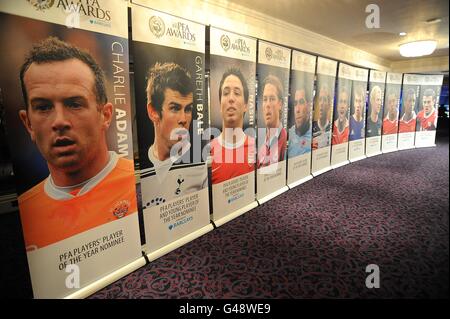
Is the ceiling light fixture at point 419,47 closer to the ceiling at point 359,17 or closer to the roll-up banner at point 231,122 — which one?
the ceiling at point 359,17

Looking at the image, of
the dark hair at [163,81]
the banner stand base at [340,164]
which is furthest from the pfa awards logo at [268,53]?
the banner stand base at [340,164]

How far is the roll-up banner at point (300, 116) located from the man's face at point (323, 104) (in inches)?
16.3

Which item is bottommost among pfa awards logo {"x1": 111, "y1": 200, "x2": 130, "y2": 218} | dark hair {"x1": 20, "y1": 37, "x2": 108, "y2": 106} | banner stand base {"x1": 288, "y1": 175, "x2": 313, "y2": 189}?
banner stand base {"x1": 288, "y1": 175, "x2": 313, "y2": 189}

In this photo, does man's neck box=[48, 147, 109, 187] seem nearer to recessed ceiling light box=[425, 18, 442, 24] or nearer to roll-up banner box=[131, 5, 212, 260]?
roll-up banner box=[131, 5, 212, 260]

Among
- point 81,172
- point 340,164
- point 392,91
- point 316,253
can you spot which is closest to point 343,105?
point 340,164

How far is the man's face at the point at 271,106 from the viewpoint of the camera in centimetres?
379

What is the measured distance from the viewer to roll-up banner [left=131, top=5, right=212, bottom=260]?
233 centimetres

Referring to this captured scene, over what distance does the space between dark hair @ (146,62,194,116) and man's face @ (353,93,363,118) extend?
16.6 feet

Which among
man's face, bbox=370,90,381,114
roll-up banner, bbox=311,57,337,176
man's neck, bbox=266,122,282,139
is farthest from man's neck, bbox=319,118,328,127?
man's face, bbox=370,90,381,114

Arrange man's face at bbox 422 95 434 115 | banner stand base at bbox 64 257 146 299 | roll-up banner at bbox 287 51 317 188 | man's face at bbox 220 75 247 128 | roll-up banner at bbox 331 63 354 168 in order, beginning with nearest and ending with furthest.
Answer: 1. banner stand base at bbox 64 257 146 299
2. man's face at bbox 220 75 247 128
3. roll-up banner at bbox 287 51 317 188
4. roll-up banner at bbox 331 63 354 168
5. man's face at bbox 422 95 434 115

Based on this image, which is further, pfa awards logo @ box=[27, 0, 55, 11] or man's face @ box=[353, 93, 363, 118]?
man's face @ box=[353, 93, 363, 118]

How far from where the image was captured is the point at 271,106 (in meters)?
3.90
